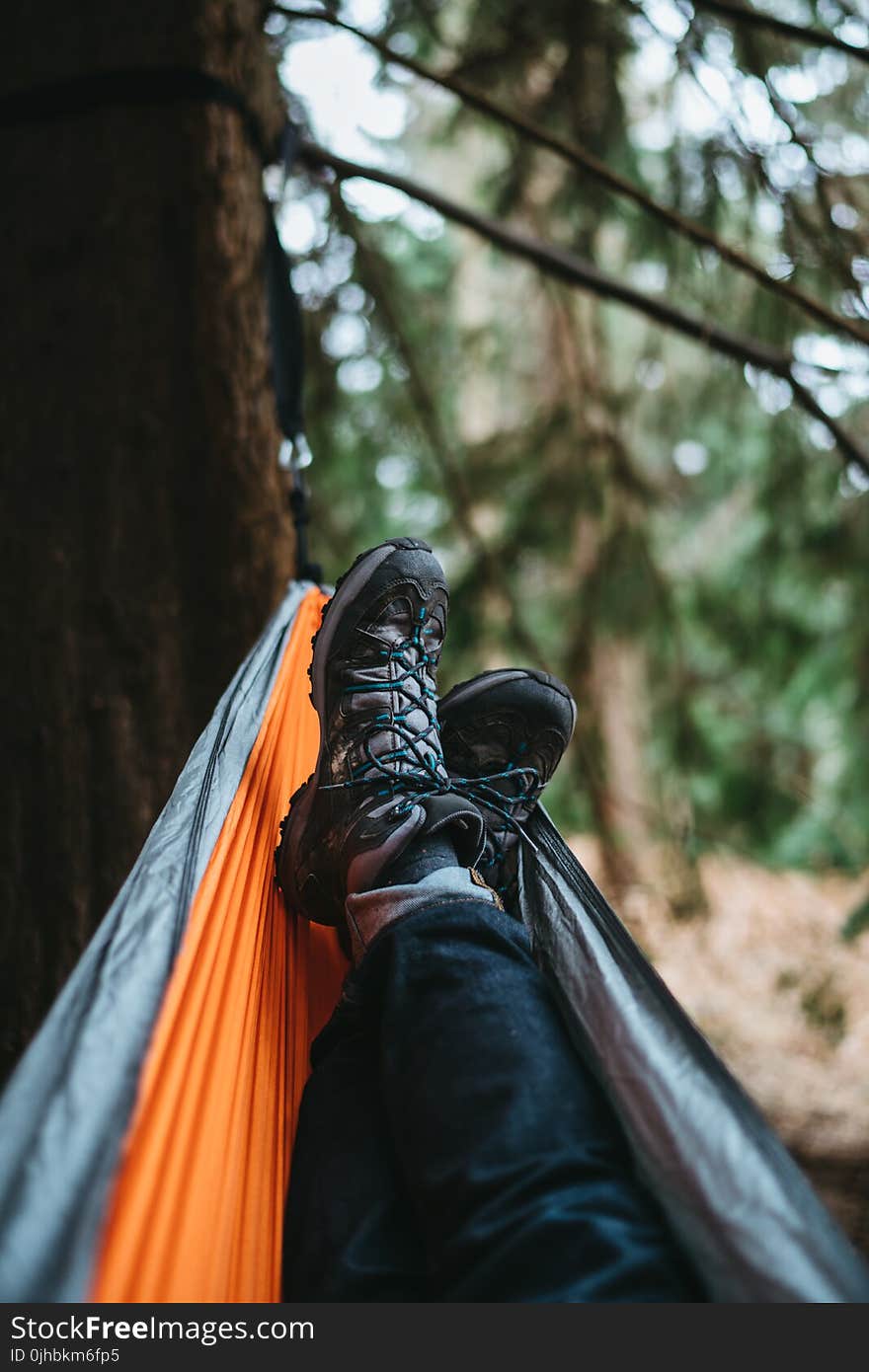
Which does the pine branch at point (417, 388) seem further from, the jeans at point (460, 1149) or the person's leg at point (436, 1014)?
the jeans at point (460, 1149)

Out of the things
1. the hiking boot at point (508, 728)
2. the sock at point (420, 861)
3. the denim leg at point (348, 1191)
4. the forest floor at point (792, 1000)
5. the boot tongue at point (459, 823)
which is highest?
the forest floor at point (792, 1000)

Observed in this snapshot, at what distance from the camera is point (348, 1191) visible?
694 mm

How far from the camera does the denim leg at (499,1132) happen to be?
57cm

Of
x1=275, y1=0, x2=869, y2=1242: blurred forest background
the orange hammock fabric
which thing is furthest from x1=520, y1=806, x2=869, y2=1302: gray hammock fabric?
x1=275, y1=0, x2=869, y2=1242: blurred forest background

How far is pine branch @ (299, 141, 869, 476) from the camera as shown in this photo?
5.08 feet

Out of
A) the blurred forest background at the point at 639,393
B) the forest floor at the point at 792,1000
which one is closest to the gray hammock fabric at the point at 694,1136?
the blurred forest background at the point at 639,393

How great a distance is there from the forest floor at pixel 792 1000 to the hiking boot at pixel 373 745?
58.9 inches

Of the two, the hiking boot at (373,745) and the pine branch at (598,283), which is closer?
the hiking boot at (373,745)

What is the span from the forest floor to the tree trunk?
1456mm

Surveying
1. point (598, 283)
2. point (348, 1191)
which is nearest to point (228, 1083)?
point (348, 1191)

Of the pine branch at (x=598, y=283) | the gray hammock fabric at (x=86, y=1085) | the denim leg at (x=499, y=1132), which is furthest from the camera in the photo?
the pine branch at (x=598, y=283)

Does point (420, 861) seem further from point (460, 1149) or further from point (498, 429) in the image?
point (498, 429)

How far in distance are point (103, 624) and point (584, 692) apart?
1.45m

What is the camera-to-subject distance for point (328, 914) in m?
0.92
